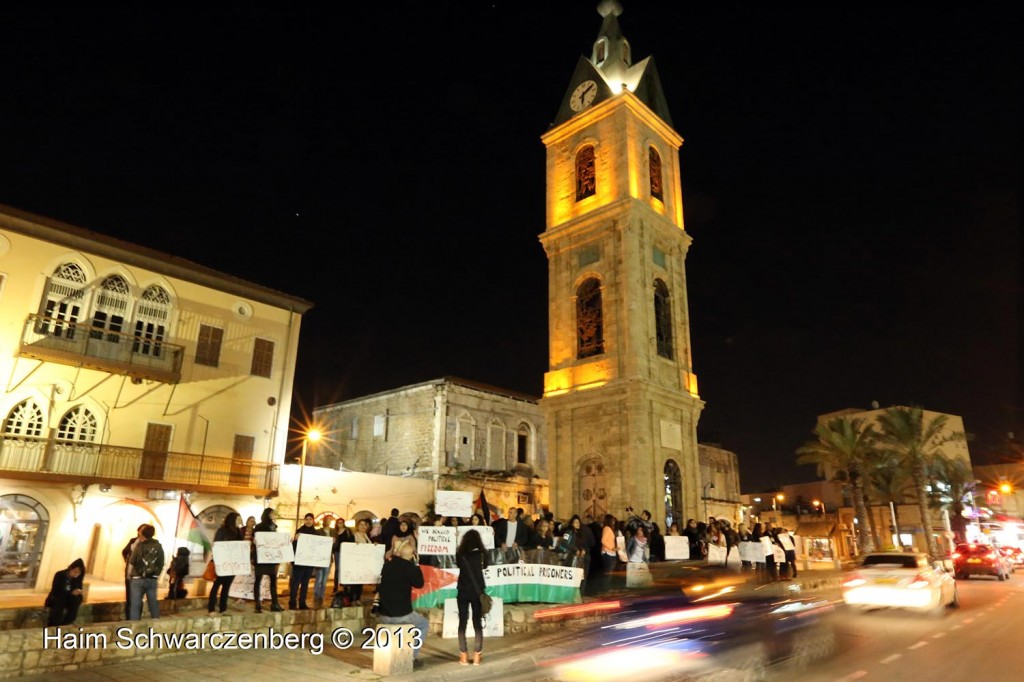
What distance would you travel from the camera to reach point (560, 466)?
23875 mm

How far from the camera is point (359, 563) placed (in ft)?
38.3

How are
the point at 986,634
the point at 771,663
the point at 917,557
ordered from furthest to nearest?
the point at 917,557 < the point at 986,634 < the point at 771,663

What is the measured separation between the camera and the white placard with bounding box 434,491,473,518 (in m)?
12.2

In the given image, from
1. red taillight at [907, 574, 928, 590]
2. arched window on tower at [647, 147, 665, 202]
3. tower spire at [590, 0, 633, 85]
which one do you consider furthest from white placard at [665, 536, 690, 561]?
tower spire at [590, 0, 633, 85]

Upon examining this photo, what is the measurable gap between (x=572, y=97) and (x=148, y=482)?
77.2 feet

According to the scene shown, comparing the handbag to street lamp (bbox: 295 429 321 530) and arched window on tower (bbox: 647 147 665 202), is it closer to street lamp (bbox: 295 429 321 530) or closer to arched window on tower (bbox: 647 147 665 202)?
street lamp (bbox: 295 429 321 530)

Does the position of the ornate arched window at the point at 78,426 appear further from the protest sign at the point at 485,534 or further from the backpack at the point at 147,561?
the protest sign at the point at 485,534

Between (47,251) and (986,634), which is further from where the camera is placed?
(47,251)

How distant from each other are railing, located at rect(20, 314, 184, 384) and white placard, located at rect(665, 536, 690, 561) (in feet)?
59.3

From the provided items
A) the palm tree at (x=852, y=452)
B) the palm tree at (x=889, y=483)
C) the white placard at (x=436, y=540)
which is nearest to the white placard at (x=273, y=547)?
the white placard at (x=436, y=540)

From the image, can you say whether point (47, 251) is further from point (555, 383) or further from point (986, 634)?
point (986, 634)

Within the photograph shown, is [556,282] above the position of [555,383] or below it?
above

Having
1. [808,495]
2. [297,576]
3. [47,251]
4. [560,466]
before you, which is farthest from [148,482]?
[808,495]

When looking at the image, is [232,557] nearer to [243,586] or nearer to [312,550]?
[243,586]
